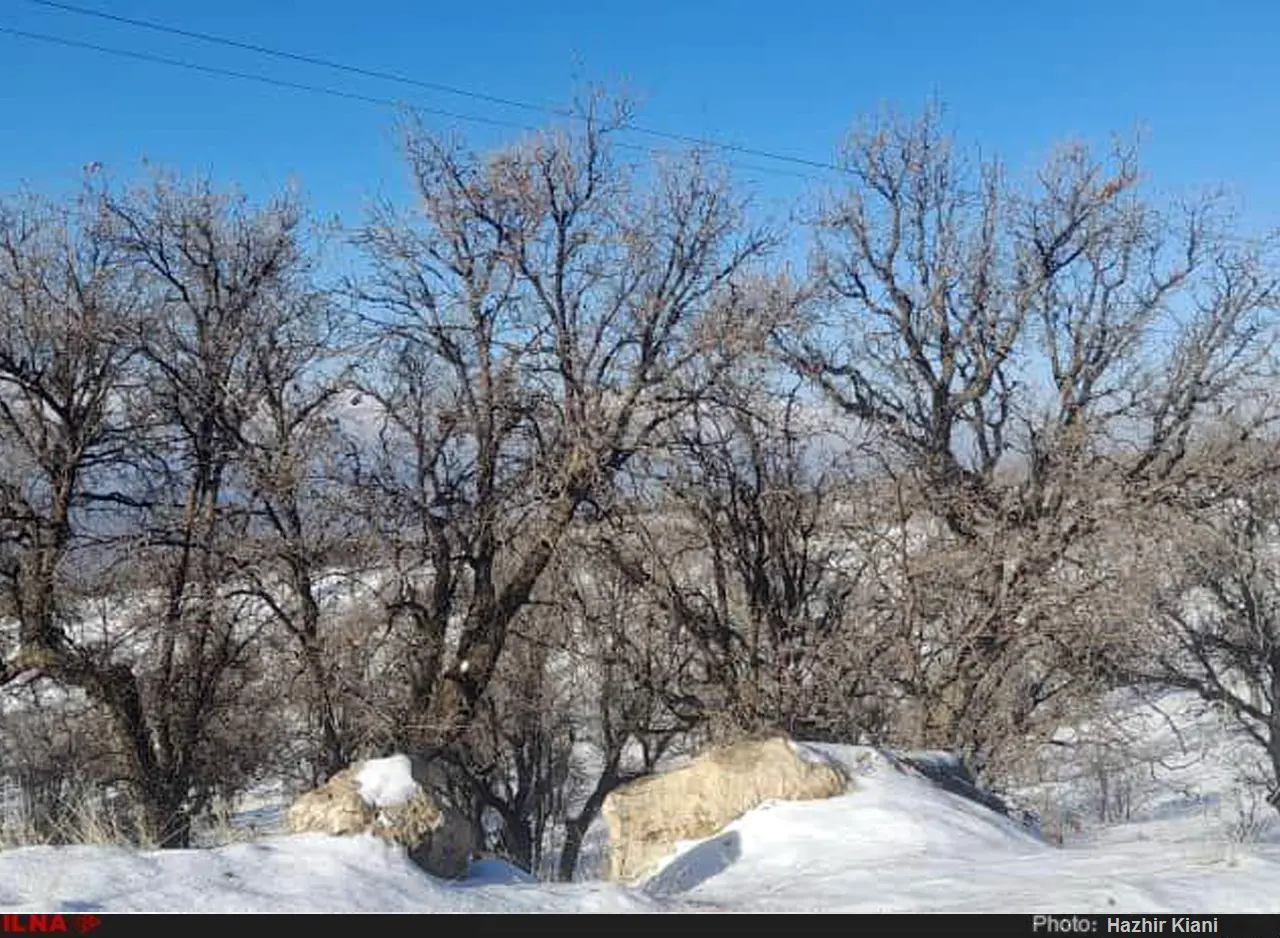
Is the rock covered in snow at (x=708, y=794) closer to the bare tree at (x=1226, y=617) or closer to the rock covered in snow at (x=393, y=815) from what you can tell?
the rock covered in snow at (x=393, y=815)

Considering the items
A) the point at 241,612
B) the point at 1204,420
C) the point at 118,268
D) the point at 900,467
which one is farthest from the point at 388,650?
the point at 1204,420

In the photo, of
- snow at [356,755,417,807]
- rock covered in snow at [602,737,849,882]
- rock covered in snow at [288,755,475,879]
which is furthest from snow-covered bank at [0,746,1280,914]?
rock covered in snow at [602,737,849,882]

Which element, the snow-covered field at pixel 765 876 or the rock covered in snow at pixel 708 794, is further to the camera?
the rock covered in snow at pixel 708 794

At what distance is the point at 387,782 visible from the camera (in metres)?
6.02

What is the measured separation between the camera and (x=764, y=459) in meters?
15.7

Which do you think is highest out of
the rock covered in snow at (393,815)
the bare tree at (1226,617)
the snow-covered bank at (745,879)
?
the bare tree at (1226,617)

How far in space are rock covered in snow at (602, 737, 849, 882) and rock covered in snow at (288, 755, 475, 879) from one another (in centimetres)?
198

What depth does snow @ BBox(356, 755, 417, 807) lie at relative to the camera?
228 inches

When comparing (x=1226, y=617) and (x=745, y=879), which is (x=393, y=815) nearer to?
(x=745, y=879)

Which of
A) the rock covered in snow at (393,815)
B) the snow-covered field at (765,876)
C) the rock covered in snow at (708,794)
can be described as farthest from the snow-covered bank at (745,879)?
the rock covered in snow at (708,794)

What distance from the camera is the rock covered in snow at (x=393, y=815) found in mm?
5602

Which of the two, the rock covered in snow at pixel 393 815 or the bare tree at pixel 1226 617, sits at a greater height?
the bare tree at pixel 1226 617

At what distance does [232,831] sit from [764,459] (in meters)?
9.32

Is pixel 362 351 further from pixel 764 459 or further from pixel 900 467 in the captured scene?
pixel 900 467
